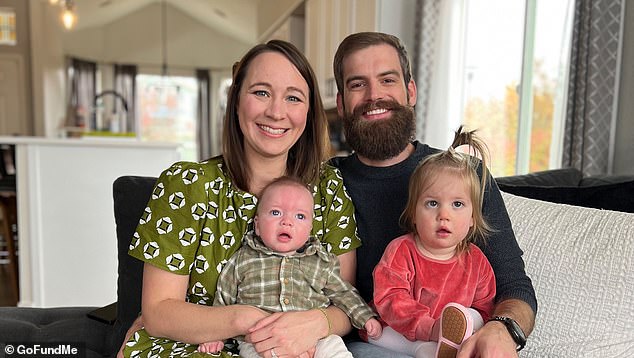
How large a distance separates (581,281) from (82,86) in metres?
9.63

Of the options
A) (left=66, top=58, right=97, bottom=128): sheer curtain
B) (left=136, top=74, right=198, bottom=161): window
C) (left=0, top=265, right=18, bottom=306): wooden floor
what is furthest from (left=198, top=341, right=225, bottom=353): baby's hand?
(left=136, top=74, right=198, bottom=161): window

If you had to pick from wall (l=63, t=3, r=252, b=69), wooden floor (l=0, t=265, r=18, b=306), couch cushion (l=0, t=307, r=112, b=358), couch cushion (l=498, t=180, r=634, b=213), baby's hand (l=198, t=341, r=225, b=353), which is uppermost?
wall (l=63, t=3, r=252, b=69)

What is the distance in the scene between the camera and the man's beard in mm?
1685

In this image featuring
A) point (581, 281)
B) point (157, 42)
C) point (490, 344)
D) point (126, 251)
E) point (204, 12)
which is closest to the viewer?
Answer: point (490, 344)

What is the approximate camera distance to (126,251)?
180 centimetres

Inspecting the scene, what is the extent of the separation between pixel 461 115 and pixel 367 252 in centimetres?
223

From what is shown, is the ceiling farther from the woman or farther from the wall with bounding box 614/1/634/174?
the woman

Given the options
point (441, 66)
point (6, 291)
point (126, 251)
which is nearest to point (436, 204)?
point (126, 251)

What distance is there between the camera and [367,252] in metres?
1.66

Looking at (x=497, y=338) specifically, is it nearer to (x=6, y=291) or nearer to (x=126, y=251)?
(x=126, y=251)

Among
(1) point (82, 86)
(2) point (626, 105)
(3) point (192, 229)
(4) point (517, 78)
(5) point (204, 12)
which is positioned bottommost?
(3) point (192, 229)

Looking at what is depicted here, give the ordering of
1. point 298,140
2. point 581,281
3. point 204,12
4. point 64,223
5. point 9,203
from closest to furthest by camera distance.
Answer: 1. point 581,281
2. point 298,140
3. point 64,223
4. point 9,203
5. point 204,12

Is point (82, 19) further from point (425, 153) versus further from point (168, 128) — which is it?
point (425, 153)

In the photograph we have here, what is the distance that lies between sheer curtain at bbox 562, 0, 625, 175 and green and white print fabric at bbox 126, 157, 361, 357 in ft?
5.38
